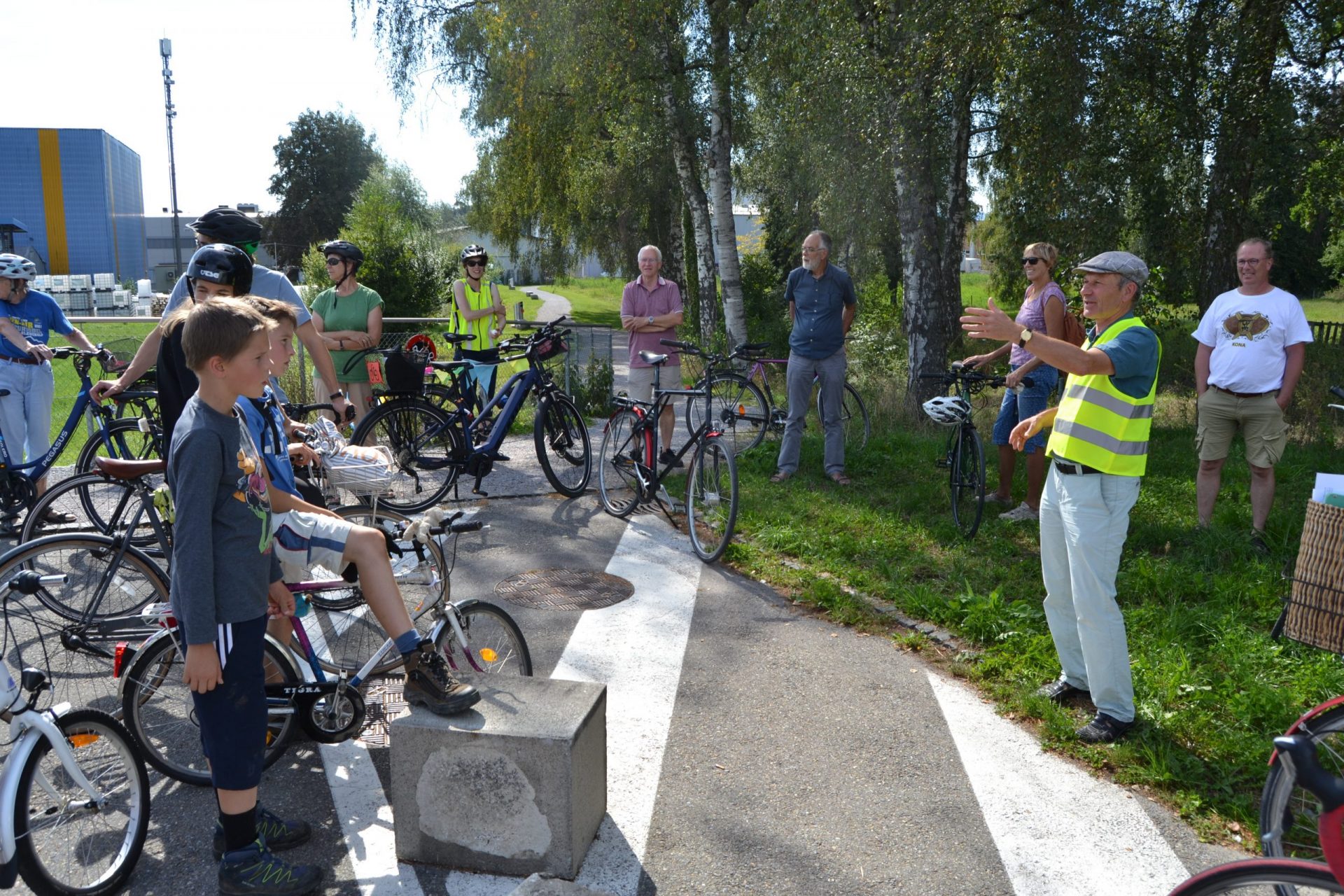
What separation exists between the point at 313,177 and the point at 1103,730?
62854mm

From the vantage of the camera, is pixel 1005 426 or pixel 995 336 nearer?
pixel 995 336

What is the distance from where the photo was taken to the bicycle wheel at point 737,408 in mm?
10672


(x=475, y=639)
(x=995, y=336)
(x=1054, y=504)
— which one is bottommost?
(x=475, y=639)

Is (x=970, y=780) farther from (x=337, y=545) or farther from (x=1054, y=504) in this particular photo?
(x=337, y=545)

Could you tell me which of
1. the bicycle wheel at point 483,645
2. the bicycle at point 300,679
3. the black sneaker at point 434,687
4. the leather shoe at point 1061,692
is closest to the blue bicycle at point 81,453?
the bicycle at point 300,679

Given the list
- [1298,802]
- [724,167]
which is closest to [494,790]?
[1298,802]

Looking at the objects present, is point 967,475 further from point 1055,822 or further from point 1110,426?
point 1055,822

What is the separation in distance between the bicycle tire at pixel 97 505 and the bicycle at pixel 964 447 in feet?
16.3

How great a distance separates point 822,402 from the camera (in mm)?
8930

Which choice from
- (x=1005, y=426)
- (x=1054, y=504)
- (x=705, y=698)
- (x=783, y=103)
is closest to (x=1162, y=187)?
(x=783, y=103)

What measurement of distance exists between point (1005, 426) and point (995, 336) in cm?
416

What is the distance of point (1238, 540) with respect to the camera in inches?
272

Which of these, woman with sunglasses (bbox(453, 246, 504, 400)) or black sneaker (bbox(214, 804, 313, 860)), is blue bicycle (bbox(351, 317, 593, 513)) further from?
black sneaker (bbox(214, 804, 313, 860))

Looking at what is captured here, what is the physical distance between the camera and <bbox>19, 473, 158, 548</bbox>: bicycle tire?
5141 millimetres
